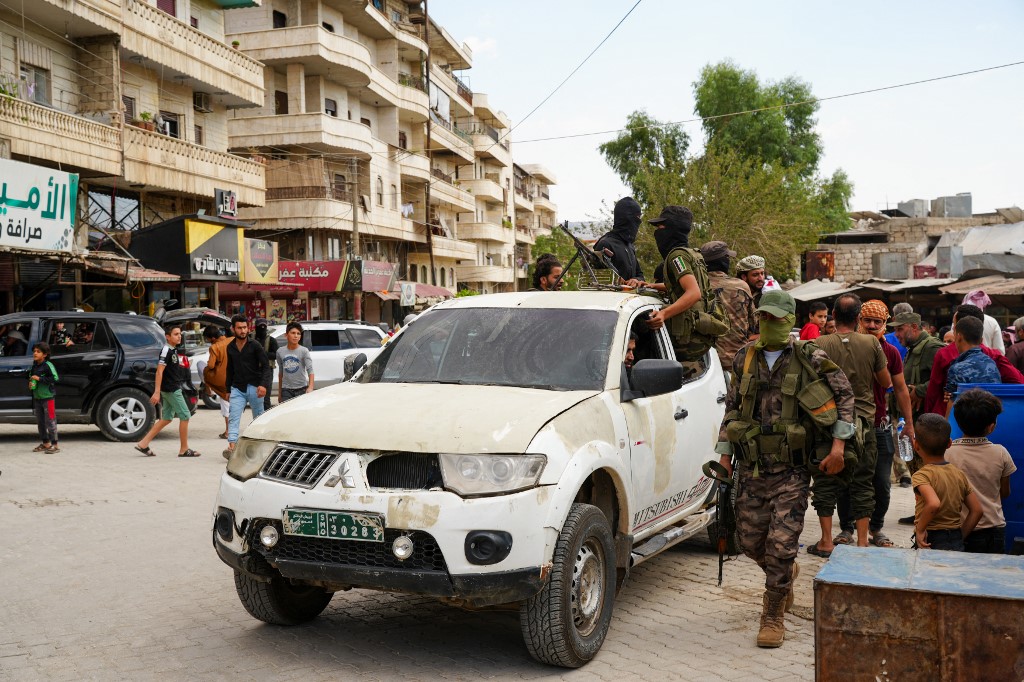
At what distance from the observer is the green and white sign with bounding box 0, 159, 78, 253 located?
55.5ft

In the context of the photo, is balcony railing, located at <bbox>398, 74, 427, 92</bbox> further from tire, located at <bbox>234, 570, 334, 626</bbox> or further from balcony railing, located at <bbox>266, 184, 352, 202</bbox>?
tire, located at <bbox>234, 570, 334, 626</bbox>

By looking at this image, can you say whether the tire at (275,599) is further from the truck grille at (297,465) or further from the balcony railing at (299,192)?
the balcony railing at (299,192)

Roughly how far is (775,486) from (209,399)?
16829 mm

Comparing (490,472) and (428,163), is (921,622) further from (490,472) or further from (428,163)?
(428,163)

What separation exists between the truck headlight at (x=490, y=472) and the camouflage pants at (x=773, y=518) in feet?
4.81

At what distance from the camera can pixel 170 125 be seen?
28422 mm

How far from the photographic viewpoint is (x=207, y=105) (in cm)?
3005

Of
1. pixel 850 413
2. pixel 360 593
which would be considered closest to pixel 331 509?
pixel 360 593

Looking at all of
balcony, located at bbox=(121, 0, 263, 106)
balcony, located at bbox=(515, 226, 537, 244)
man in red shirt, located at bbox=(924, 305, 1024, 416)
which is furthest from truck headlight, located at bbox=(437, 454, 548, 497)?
balcony, located at bbox=(515, 226, 537, 244)

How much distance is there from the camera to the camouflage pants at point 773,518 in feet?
16.4

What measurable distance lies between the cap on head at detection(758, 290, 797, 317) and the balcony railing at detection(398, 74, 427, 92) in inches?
1839

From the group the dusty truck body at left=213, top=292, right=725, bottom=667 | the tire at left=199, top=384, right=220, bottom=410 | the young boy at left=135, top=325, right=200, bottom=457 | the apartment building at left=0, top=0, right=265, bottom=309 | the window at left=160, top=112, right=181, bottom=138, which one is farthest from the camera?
the window at left=160, top=112, right=181, bottom=138

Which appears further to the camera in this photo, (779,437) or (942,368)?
(942,368)

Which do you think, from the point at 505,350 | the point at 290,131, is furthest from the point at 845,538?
the point at 290,131
